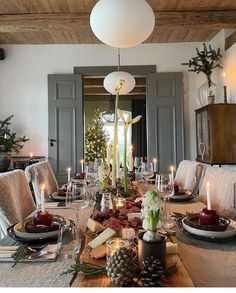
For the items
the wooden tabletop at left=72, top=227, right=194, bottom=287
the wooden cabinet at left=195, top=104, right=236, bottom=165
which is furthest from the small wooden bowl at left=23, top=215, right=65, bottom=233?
the wooden cabinet at left=195, top=104, right=236, bottom=165

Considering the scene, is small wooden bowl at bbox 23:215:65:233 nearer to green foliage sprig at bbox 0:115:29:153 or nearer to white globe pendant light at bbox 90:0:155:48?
white globe pendant light at bbox 90:0:155:48

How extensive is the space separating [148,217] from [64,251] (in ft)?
1.23

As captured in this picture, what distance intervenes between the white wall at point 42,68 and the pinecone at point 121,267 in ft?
14.9

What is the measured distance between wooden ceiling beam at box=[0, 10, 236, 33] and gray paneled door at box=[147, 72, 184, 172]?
1.19m

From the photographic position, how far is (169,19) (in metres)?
3.99

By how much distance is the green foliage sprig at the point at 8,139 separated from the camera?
4555mm

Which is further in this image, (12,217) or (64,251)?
(12,217)

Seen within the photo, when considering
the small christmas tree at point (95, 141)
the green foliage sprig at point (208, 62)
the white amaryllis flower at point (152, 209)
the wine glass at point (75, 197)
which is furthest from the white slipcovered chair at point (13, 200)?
the small christmas tree at point (95, 141)

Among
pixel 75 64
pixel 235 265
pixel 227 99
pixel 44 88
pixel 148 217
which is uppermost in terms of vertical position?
pixel 75 64

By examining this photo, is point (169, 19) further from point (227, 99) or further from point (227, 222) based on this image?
point (227, 222)

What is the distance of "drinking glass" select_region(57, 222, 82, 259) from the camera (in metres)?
1.10

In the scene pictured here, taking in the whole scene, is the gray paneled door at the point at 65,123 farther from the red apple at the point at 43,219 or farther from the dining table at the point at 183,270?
the dining table at the point at 183,270

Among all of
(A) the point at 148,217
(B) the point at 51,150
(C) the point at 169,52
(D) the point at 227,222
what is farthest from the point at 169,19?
(A) the point at 148,217

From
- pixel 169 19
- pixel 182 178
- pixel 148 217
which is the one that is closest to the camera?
pixel 148 217
